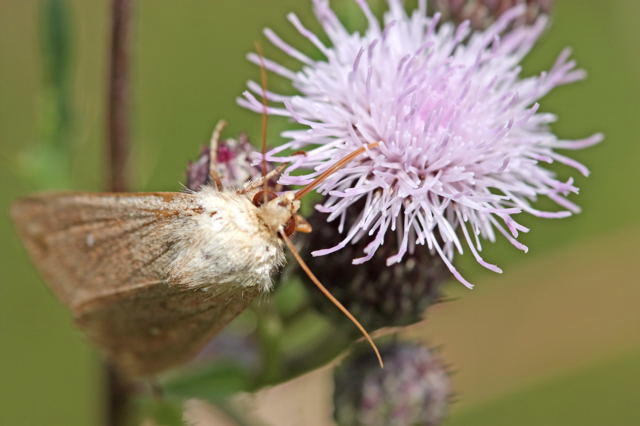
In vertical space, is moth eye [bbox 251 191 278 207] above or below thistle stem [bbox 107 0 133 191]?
below

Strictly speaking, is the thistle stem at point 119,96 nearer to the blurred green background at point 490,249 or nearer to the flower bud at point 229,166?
the flower bud at point 229,166

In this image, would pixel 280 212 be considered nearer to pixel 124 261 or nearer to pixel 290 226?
pixel 290 226

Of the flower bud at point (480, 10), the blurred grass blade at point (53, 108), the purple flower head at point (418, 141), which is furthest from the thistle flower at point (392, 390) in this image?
the blurred grass blade at point (53, 108)

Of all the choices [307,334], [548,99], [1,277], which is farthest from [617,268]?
[1,277]

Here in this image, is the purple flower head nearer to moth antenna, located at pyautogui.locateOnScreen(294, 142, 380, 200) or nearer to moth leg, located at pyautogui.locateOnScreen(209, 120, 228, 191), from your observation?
moth antenna, located at pyautogui.locateOnScreen(294, 142, 380, 200)

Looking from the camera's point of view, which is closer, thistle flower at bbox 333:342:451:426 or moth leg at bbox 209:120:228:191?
moth leg at bbox 209:120:228:191

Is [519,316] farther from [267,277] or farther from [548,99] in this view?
[267,277]

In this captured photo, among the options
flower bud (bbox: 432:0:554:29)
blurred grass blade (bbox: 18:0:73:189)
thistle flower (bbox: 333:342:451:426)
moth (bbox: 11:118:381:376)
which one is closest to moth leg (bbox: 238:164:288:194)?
moth (bbox: 11:118:381:376)
